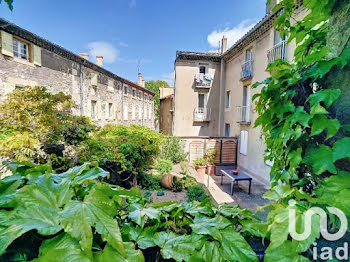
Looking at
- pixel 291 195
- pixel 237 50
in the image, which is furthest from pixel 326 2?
pixel 237 50

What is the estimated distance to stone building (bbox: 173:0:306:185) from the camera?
10.9 metres

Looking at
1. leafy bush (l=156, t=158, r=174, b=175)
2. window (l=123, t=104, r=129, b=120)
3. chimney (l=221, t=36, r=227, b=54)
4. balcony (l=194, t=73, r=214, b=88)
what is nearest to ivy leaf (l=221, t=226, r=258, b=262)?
leafy bush (l=156, t=158, r=174, b=175)

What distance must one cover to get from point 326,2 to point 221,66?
15149 mm

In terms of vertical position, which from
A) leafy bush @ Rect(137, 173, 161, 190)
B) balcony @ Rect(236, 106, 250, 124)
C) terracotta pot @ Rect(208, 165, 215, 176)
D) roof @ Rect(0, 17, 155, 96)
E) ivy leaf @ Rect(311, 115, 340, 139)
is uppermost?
roof @ Rect(0, 17, 155, 96)

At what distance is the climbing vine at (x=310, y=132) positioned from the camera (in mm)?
742

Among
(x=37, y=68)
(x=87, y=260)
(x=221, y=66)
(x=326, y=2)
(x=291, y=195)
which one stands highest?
(x=221, y=66)

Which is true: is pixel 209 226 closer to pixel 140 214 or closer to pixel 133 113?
pixel 140 214

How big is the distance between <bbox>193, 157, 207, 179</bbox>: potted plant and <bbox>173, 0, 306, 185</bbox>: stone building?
A: 1998 mm

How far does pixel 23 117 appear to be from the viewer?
195 inches

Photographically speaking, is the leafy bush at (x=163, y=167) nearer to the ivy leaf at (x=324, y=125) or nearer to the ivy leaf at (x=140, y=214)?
the ivy leaf at (x=140, y=214)

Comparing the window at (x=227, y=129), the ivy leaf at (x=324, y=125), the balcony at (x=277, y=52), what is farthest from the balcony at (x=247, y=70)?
the ivy leaf at (x=324, y=125)

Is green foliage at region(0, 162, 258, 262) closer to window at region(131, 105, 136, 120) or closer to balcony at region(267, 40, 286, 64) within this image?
balcony at region(267, 40, 286, 64)

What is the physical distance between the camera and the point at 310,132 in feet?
3.43

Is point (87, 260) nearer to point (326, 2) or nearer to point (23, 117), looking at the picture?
point (326, 2)
